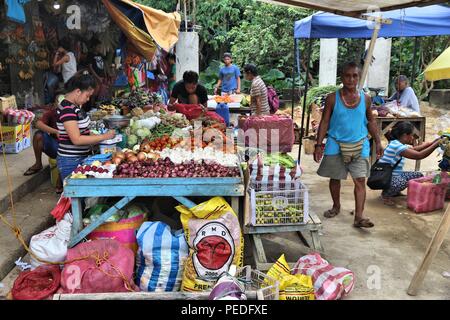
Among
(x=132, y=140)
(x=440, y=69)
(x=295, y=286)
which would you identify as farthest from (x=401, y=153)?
(x=132, y=140)

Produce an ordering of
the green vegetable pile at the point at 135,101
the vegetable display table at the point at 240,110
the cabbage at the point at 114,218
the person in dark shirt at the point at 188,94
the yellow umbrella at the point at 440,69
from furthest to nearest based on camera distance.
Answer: the vegetable display table at the point at 240,110 < the person in dark shirt at the point at 188,94 < the green vegetable pile at the point at 135,101 < the yellow umbrella at the point at 440,69 < the cabbage at the point at 114,218

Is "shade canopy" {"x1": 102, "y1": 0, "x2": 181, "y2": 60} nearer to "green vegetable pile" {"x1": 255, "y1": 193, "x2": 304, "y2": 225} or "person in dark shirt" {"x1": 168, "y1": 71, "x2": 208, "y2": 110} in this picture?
"person in dark shirt" {"x1": 168, "y1": 71, "x2": 208, "y2": 110}

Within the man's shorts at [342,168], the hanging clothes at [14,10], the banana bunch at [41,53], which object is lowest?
the man's shorts at [342,168]

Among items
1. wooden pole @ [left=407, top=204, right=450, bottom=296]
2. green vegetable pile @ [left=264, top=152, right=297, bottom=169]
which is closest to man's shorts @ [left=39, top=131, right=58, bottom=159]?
green vegetable pile @ [left=264, top=152, right=297, bottom=169]

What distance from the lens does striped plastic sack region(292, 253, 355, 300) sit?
3.34 metres

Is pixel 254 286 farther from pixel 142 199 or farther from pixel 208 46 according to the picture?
pixel 208 46

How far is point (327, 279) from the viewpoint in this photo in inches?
134

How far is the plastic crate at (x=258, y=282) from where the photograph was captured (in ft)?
10.3

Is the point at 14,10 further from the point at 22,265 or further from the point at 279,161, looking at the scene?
the point at 279,161

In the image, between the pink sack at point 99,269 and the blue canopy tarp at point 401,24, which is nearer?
the pink sack at point 99,269

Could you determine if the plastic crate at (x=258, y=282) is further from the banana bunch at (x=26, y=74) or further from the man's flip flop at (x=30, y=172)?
the banana bunch at (x=26, y=74)

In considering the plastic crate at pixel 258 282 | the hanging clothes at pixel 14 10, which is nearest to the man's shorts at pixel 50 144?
the hanging clothes at pixel 14 10

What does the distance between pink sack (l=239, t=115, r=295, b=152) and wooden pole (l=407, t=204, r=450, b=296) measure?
13.8 ft
